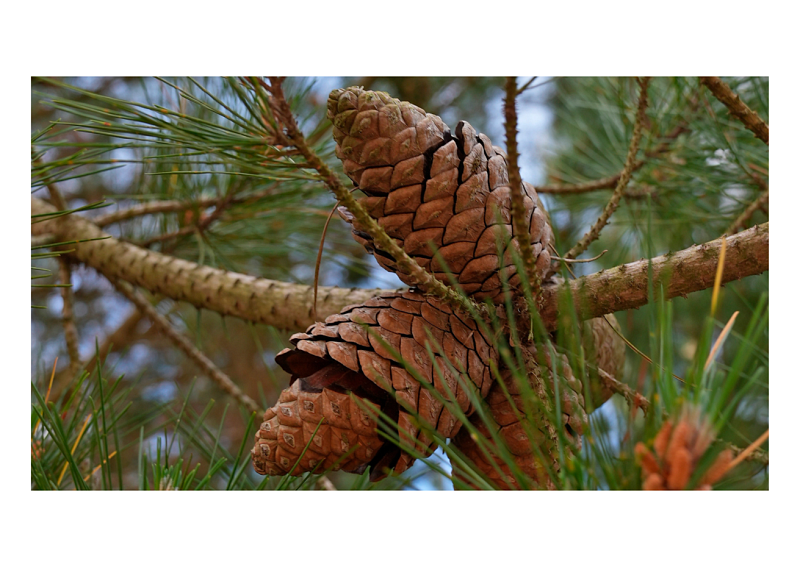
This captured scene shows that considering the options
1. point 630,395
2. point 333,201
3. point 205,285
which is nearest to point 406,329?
point 630,395

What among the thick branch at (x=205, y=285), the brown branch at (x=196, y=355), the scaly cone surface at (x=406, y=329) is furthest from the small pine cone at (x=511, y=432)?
the brown branch at (x=196, y=355)

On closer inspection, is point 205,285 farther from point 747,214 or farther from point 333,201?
point 747,214

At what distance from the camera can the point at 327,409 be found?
32 centimetres

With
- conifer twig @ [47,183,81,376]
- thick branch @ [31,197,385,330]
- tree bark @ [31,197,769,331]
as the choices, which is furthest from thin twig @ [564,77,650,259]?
conifer twig @ [47,183,81,376]

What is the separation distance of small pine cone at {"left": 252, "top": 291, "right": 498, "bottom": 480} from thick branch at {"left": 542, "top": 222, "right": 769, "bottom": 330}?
79 millimetres

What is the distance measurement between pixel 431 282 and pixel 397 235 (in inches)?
1.7

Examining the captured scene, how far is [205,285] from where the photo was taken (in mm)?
550

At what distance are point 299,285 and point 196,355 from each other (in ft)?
0.53

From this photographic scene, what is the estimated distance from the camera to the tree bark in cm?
34

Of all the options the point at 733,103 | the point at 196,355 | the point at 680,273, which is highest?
the point at 733,103

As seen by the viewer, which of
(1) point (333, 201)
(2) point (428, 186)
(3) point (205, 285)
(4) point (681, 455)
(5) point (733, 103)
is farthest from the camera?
(1) point (333, 201)

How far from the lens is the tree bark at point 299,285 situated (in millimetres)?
338
